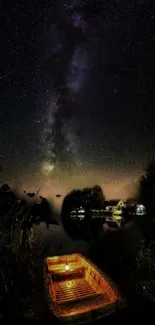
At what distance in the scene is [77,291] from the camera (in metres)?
11.7

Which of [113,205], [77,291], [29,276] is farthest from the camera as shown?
[113,205]

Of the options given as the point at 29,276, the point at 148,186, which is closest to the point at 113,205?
the point at 148,186

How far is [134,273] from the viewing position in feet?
54.3

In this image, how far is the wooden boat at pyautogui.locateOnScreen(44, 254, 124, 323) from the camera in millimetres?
8656

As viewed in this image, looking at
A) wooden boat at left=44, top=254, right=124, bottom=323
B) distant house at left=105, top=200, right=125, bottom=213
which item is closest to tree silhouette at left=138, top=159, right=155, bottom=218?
distant house at left=105, top=200, right=125, bottom=213

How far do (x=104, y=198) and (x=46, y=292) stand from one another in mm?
71320

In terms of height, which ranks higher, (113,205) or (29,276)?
(113,205)

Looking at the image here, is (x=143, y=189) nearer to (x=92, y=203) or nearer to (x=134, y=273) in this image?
(x=92, y=203)

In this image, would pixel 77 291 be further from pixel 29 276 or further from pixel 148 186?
pixel 148 186

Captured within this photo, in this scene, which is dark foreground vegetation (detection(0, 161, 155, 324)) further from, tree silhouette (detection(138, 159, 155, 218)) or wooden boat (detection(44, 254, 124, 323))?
tree silhouette (detection(138, 159, 155, 218))

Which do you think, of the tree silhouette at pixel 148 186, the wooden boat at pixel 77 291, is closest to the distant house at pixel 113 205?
the tree silhouette at pixel 148 186

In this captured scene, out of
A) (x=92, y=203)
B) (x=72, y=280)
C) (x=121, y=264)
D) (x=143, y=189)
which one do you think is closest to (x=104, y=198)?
(x=92, y=203)

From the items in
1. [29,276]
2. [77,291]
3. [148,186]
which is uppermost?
[148,186]

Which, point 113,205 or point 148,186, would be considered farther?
point 113,205
